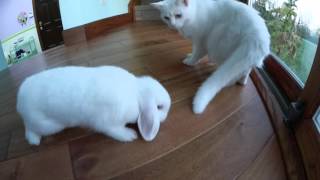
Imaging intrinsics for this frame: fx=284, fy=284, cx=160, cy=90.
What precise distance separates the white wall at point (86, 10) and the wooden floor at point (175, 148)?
711 mm

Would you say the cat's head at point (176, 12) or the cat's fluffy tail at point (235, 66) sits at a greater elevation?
the cat's head at point (176, 12)

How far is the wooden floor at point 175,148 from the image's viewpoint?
85 cm

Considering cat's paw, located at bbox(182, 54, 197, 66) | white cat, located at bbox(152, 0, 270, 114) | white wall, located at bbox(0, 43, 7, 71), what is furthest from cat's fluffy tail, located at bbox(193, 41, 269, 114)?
white wall, located at bbox(0, 43, 7, 71)

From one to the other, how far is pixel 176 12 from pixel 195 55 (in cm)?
26

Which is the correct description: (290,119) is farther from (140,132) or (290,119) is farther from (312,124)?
(140,132)

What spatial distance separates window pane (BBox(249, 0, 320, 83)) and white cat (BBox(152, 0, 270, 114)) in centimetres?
15

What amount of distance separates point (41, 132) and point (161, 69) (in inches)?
28.5

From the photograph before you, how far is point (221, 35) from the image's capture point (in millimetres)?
1287

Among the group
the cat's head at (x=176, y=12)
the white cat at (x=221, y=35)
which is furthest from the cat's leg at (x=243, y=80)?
the cat's head at (x=176, y=12)

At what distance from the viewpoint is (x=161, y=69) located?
1.48 metres

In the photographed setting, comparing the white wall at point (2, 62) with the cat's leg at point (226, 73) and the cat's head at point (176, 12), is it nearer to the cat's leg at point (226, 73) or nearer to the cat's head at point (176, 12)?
the cat's head at point (176, 12)

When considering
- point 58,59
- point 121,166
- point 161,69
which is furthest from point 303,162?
point 58,59

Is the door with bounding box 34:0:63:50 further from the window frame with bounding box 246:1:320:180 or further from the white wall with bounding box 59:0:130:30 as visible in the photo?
the window frame with bounding box 246:1:320:180

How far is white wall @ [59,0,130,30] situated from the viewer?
73.5 inches
